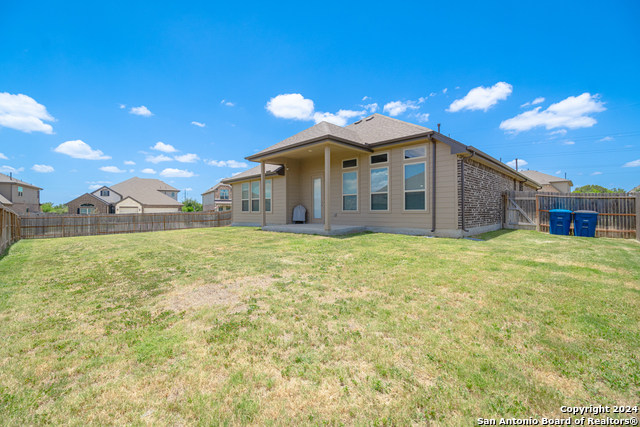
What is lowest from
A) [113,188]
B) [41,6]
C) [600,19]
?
[113,188]

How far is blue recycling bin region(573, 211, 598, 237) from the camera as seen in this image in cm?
905

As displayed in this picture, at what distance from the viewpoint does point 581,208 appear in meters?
9.99

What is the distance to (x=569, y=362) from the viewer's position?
6.28ft

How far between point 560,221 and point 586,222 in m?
0.71

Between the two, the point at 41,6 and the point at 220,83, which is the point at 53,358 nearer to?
the point at 41,6

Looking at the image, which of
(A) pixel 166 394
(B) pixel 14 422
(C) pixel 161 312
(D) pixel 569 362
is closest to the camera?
(B) pixel 14 422

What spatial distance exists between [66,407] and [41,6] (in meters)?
15.1

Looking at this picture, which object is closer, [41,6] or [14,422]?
[14,422]

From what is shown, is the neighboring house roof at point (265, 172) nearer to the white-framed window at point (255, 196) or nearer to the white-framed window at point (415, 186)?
the white-framed window at point (255, 196)

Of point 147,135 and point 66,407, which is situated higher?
point 147,135

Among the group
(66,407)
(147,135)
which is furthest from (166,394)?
(147,135)

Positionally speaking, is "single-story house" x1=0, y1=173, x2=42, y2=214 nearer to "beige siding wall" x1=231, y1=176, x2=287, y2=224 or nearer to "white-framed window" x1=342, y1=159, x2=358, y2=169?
"beige siding wall" x1=231, y1=176, x2=287, y2=224

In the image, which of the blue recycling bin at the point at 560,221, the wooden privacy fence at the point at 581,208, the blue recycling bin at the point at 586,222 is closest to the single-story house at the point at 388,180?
the wooden privacy fence at the point at 581,208

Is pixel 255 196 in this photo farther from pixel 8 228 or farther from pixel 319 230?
pixel 8 228
